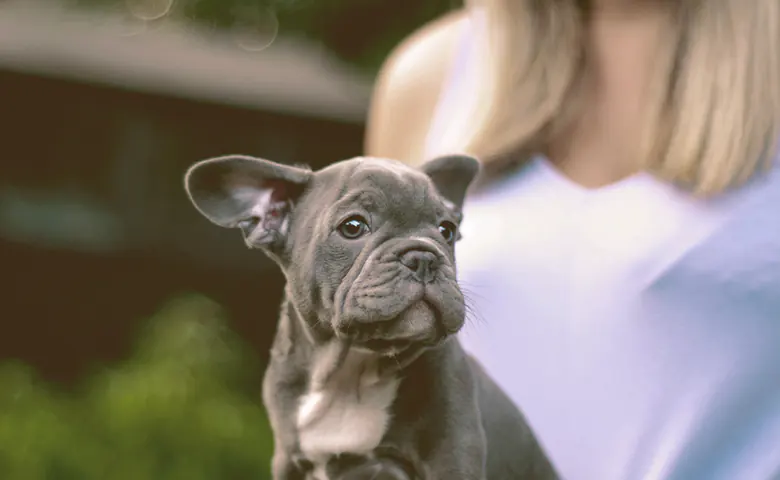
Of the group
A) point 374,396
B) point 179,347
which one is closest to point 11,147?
point 179,347

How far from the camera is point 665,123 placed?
6.87 feet

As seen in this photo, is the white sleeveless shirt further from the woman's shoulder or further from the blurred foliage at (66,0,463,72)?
the blurred foliage at (66,0,463,72)

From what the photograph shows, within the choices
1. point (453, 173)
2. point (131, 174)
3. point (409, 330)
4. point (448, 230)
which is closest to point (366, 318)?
point (409, 330)

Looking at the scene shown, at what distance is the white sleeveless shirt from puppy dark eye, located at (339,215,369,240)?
69 cm

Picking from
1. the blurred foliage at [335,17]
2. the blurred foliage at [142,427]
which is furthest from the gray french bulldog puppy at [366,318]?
the blurred foliage at [335,17]

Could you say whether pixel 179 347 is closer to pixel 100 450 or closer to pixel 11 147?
pixel 100 450

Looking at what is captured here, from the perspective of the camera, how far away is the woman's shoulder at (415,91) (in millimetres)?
2654

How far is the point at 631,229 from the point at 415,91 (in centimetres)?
96

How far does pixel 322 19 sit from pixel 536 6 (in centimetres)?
499

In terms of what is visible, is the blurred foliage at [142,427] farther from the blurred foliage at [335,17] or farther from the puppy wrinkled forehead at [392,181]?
the puppy wrinkled forehead at [392,181]

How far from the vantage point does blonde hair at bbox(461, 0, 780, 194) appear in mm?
2012

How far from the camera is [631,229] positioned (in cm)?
194

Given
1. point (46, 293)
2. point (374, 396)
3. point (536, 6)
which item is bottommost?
point (46, 293)

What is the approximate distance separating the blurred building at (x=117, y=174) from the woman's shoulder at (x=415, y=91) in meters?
3.30
